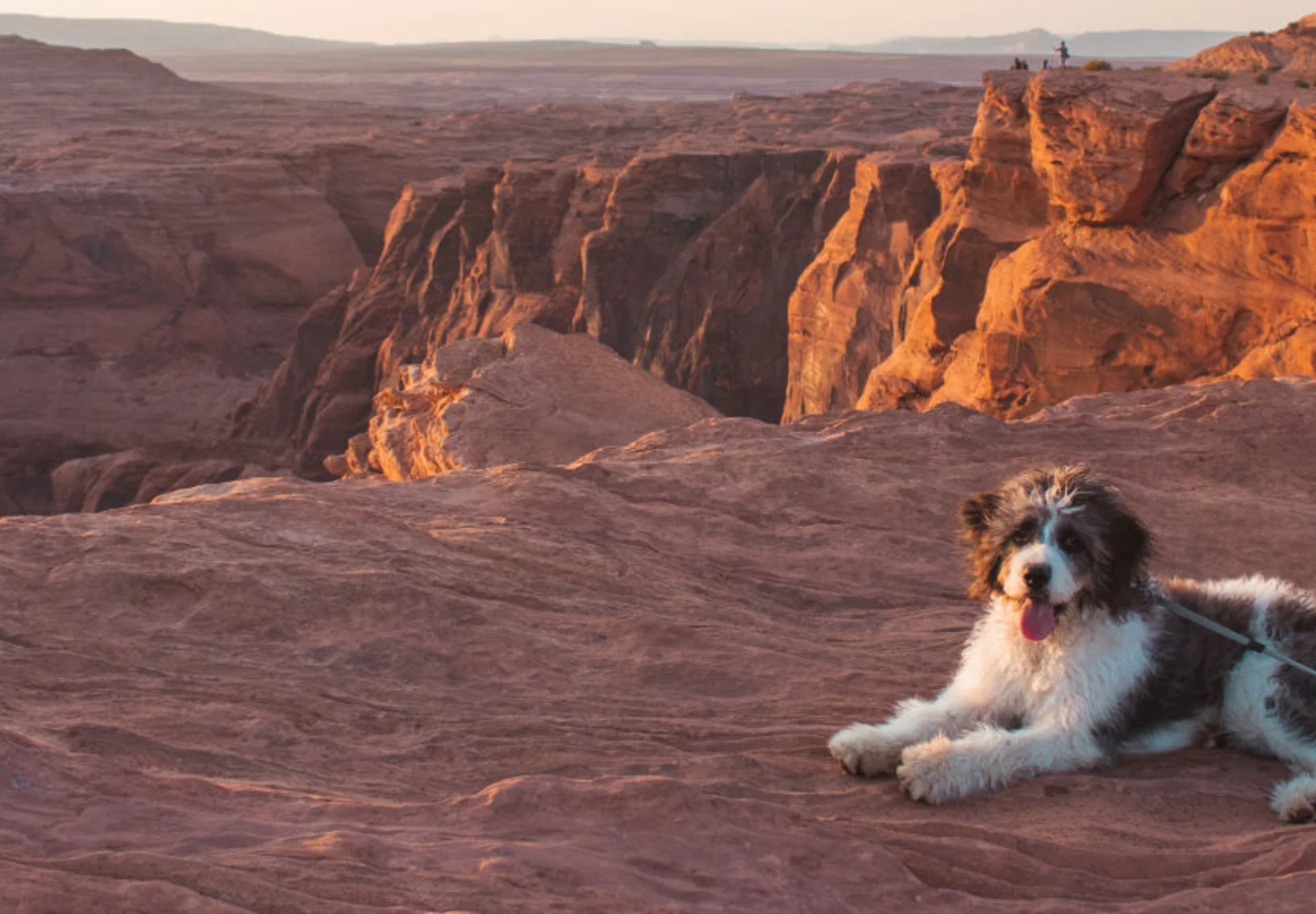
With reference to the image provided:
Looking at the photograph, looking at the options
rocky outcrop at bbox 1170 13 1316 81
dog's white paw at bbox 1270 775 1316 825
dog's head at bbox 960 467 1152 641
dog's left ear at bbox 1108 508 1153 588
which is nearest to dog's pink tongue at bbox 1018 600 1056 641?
dog's head at bbox 960 467 1152 641

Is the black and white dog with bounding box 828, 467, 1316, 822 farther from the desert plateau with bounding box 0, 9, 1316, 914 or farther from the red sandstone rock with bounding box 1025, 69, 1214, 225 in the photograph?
the red sandstone rock with bounding box 1025, 69, 1214, 225

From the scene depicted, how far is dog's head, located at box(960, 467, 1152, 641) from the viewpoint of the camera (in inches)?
151

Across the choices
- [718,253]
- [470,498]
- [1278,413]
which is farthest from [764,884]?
[718,253]

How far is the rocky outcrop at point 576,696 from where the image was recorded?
3107mm

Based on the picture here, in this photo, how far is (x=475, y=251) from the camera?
1219 inches

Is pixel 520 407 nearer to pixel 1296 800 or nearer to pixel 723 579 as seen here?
pixel 723 579

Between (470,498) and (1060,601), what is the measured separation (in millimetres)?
3910

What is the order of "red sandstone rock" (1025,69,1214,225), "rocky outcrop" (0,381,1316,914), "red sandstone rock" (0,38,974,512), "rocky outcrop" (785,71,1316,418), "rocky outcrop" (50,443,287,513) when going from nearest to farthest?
"rocky outcrop" (0,381,1316,914) → "rocky outcrop" (785,71,1316,418) → "red sandstone rock" (1025,69,1214,225) → "rocky outcrop" (50,443,287,513) → "red sandstone rock" (0,38,974,512)

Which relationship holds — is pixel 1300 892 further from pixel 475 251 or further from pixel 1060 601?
pixel 475 251

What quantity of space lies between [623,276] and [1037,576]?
85.9 feet

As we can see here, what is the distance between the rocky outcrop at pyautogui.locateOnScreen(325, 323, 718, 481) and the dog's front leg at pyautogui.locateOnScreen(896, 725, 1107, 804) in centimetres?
1017

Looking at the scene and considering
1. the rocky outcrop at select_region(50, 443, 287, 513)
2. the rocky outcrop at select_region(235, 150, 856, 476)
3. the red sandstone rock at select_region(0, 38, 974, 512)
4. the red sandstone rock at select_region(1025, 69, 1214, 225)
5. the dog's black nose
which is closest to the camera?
the dog's black nose

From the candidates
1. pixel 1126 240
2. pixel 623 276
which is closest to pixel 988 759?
pixel 1126 240

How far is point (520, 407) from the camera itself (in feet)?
50.2
